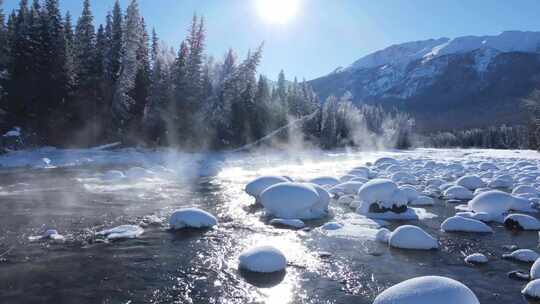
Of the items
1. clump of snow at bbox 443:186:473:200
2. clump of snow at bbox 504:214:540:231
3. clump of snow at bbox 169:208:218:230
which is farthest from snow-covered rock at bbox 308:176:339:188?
clump of snow at bbox 169:208:218:230

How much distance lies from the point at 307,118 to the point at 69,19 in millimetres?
41199

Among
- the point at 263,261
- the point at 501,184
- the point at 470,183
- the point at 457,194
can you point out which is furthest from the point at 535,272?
the point at 501,184

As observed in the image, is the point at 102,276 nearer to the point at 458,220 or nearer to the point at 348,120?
the point at 458,220

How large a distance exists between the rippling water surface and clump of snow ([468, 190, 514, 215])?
1299mm

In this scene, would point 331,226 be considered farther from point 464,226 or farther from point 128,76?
point 128,76

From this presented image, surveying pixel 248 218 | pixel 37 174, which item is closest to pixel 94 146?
pixel 37 174

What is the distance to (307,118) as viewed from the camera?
2896 inches

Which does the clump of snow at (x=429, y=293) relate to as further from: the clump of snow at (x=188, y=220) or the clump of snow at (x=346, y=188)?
the clump of snow at (x=346, y=188)

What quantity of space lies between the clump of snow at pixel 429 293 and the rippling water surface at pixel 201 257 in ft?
6.00

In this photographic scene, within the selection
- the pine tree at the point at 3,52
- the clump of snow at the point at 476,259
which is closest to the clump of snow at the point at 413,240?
the clump of snow at the point at 476,259

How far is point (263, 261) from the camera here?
34.9 feet

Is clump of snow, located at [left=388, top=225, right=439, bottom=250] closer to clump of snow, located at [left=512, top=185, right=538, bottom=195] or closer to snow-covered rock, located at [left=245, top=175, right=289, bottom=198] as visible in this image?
snow-covered rock, located at [left=245, top=175, right=289, bottom=198]

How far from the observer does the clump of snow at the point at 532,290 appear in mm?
9039

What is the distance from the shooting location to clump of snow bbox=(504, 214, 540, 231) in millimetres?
15430
